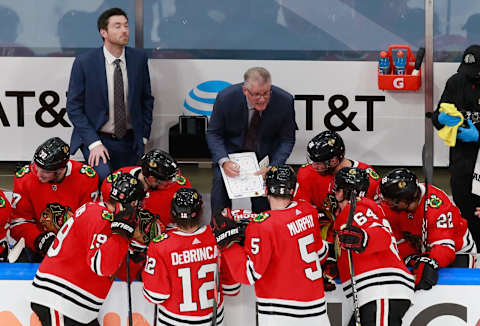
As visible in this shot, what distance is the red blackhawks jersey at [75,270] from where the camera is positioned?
404 cm

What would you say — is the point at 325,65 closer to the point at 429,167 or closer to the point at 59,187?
the point at 429,167

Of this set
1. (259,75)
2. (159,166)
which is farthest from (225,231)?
(259,75)

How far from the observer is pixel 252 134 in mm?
5410

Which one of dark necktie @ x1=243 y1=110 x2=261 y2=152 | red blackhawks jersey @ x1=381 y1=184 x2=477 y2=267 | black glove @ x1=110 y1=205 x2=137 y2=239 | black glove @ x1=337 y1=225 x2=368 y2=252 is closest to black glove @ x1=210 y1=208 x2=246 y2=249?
black glove @ x1=110 y1=205 x2=137 y2=239

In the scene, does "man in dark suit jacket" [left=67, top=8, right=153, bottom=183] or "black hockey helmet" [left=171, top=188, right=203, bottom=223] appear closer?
"black hockey helmet" [left=171, top=188, right=203, bottom=223]

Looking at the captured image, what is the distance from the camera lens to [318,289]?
13.2 ft

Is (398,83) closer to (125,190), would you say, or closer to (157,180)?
(157,180)

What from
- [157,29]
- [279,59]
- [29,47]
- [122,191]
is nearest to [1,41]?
[29,47]

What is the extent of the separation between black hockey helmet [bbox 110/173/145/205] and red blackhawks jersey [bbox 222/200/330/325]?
546 mm

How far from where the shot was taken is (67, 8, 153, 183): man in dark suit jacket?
572 cm

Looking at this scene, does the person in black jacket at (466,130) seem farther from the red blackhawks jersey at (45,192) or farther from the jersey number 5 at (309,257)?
the red blackhawks jersey at (45,192)

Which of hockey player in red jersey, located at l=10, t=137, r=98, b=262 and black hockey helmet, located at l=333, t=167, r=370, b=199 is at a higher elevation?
black hockey helmet, located at l=333, t=167, r=370, b=199

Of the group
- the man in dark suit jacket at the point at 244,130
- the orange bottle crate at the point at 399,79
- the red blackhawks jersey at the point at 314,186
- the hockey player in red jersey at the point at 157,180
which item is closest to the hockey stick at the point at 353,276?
the red blackhawks jersey at the point at 314,186

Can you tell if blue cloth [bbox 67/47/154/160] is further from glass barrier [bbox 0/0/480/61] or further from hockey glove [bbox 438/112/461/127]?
hockey glove [bbox 438/112/461/127]
